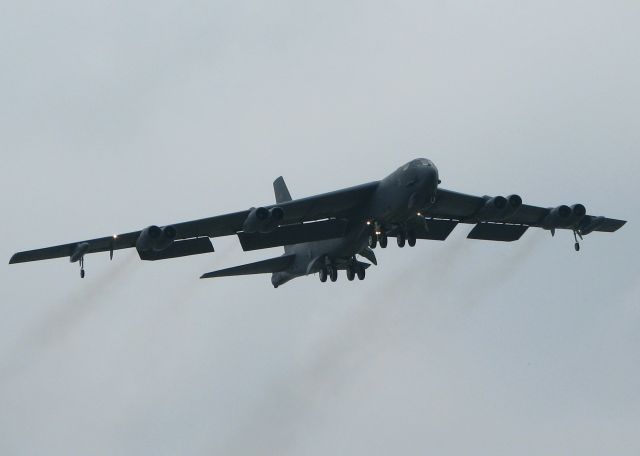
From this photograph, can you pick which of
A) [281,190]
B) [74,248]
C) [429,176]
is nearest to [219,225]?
[74,248]

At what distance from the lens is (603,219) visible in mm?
54469

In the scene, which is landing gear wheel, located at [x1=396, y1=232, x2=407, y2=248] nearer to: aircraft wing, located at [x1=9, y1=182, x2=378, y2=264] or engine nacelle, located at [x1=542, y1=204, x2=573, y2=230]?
aircraft wing, located at [x1=9, y1=182, x2=378, y2=264]

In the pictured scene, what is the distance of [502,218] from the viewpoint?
167 feet

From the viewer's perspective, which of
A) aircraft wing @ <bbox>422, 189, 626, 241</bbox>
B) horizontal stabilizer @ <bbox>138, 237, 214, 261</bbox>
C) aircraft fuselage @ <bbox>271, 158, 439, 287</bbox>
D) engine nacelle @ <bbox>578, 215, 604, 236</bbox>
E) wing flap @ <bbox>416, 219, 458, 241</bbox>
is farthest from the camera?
engine nacelle @ <bbox>578, 215, 604, 236</bbox>

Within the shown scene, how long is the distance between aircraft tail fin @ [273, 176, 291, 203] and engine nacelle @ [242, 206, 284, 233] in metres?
11.4

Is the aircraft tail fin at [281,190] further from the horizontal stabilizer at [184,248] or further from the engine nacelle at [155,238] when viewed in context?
the engine nacelle at [155,238]

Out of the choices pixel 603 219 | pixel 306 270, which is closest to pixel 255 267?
pixel 306 270

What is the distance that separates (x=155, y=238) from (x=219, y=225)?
3311 millimetres

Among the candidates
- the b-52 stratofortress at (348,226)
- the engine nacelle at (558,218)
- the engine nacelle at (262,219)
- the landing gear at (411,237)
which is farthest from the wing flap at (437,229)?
the engine nacelle at (262,219)

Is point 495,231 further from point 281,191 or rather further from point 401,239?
point 281,191

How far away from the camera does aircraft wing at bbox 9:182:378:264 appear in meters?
48.2

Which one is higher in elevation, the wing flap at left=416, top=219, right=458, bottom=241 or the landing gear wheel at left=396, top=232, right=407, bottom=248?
the wing flap at left=416, top=219, right=458, bottom=241

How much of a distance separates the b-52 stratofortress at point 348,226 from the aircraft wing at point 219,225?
0.12 ft

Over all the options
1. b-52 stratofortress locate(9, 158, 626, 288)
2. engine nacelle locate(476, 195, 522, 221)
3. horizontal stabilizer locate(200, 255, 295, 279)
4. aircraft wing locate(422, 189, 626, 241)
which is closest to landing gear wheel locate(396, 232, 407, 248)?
b-52 stratofortress locate(9, 158, 626, 288)
